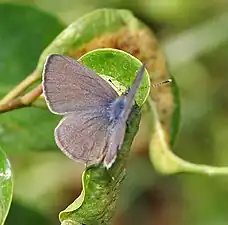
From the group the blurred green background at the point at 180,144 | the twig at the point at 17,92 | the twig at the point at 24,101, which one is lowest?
the blurred green background at the point at 180,144

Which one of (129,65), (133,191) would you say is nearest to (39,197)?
(133,191)

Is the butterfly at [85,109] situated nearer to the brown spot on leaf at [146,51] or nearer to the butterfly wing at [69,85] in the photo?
the butterfly wing at [69,85]

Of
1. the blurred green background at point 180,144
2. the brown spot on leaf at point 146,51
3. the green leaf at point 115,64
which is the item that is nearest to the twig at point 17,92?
the brown spot on leaf at point 146,51

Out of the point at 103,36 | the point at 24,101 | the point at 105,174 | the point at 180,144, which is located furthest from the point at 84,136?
the point at 180,144

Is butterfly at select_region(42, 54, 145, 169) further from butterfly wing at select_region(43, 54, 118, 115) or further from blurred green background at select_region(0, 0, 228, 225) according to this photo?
blurred green background at select_region(0, 0, 228, 225)

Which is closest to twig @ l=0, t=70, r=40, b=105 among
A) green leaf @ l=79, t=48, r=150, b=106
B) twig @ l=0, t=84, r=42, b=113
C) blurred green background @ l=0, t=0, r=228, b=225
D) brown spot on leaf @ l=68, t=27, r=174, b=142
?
twig @ l=0, t=84, r=42, b=113
